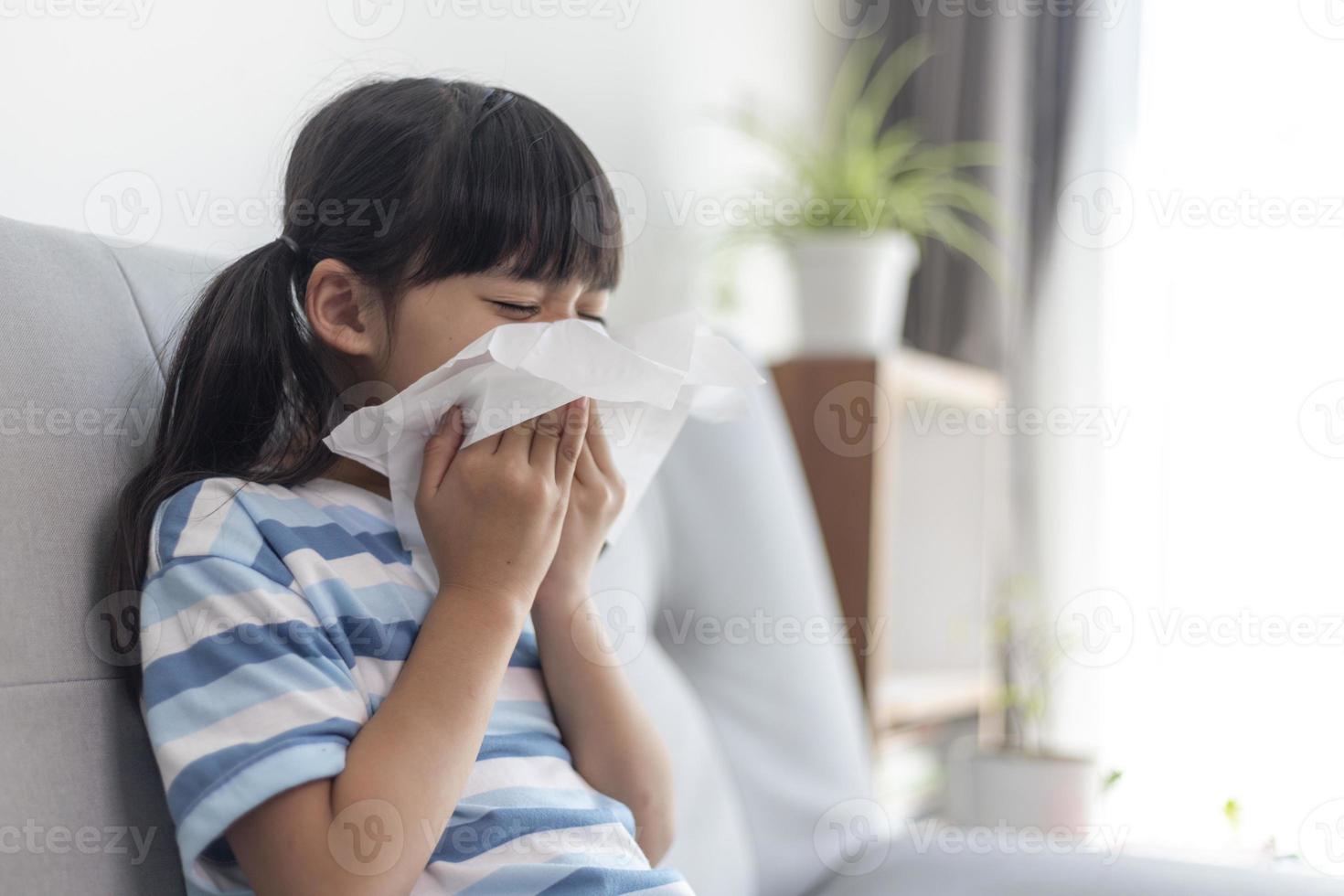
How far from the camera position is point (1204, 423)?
1.90m

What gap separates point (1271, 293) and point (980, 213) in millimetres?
476

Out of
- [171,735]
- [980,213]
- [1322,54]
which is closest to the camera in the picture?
[171,735]

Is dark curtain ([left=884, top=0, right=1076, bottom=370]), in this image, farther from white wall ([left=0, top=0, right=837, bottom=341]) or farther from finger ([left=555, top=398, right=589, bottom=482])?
finger ([left=555, top=398, right=589, bottom=482])

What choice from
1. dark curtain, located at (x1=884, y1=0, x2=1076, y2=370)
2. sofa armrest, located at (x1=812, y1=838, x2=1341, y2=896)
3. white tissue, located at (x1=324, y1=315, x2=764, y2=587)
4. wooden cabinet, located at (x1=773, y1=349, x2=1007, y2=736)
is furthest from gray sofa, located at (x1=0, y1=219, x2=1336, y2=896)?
dark curtain, located at (x1=884, y1=0, x2=1076, y2=370)

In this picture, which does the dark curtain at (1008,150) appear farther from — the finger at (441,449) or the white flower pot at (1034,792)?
the finger at (441,449)

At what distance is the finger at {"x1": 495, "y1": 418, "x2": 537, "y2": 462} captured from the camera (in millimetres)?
722

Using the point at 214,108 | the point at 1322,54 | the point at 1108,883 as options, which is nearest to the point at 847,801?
the point at 1108,883

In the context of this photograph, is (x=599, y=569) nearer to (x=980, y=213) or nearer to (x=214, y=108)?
(x=214, y=108)

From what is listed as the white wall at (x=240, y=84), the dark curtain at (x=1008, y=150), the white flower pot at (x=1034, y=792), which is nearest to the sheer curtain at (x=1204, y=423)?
the dark curtain at (x=1008, y=150)

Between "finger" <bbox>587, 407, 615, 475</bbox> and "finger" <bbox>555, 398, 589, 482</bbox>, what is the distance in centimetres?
4

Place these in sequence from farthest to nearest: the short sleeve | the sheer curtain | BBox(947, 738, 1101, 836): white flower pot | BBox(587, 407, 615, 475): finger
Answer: the sheer curtain < BBox(947, 738, 1101, 836): white flower pot < BBox(587, 407, 615, 475): finger < the short sleeve

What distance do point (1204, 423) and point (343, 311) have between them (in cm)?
156

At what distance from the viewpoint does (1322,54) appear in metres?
1.80

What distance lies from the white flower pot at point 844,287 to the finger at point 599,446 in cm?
90
